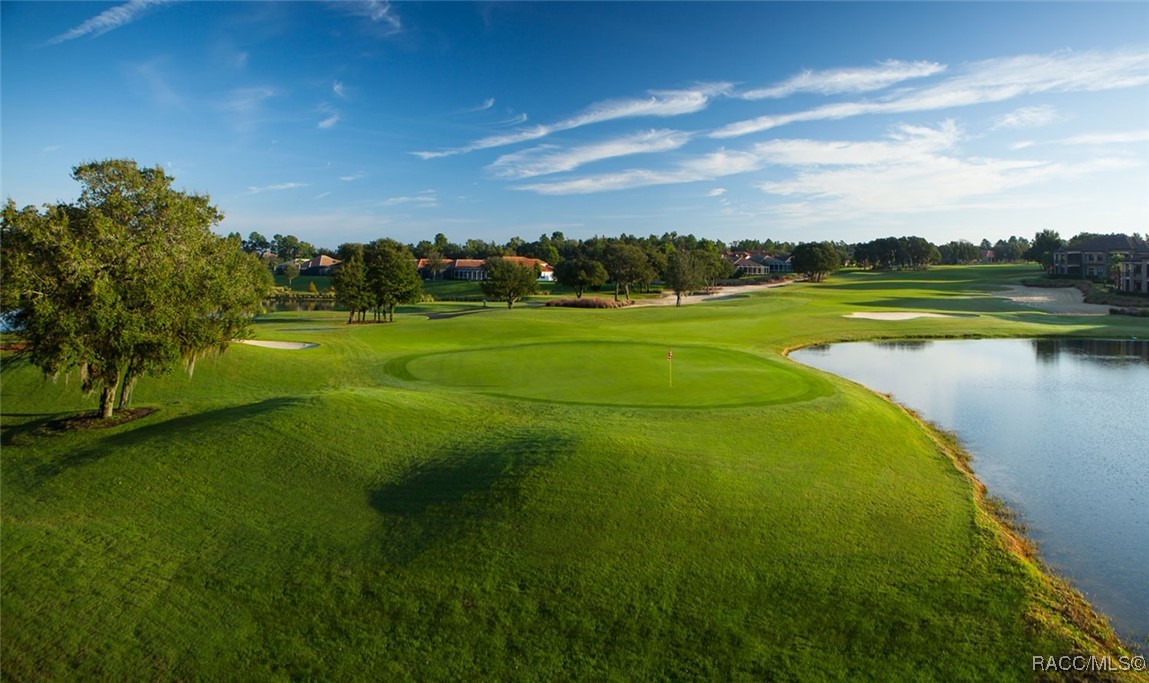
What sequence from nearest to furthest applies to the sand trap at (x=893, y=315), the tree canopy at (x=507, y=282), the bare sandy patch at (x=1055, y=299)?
1. the sand trap at (x=893, y=315)
2. the bare sandy patch at (x=1055, y=299)
3. the tree canopy at (x=507, y=282)

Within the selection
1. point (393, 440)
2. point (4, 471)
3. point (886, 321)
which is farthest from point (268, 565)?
point (886, 321)

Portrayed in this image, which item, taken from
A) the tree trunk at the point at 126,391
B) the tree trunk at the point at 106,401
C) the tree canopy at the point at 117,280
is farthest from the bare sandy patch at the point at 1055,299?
the tree trunk at the point at 106,401

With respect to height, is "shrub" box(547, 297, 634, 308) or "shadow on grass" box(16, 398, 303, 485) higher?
"shrub" box(547, 297, 634, 308)

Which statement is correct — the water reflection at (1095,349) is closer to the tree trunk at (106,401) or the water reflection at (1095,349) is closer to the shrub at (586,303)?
the shrub at (586,303)

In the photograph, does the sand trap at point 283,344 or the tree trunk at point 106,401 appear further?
the sand trap at point 283,344

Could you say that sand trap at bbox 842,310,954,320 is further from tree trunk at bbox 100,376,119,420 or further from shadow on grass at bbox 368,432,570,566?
tree trunk at bbox 100,376,119,420

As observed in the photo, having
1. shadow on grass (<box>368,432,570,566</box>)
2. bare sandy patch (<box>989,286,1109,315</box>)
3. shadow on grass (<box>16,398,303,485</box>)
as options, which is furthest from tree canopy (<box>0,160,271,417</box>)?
bare sandy patch (<box>989,286,1109,315</box>)
